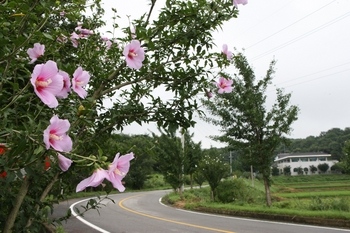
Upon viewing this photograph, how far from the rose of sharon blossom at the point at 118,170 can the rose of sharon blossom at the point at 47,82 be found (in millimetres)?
261

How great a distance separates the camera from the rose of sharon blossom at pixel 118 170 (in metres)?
0.99

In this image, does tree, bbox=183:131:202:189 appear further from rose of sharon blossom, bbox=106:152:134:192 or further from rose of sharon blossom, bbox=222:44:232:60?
rose of sharon blossom, bbox=106:152:134:192

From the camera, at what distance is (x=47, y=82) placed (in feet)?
3.16

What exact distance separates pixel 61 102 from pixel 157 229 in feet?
23.2

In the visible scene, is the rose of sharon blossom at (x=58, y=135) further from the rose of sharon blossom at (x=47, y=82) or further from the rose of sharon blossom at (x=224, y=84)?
the rose of sharon blossom at (x=224, y=84)

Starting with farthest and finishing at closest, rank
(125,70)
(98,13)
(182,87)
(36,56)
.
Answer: (98,13)
(125,70)
(182,87)
(36,56)

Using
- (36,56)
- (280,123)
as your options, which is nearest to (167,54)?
(36,56)

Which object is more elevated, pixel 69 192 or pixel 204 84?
pixel 204 84

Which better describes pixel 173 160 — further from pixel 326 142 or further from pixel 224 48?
pixel 326 142

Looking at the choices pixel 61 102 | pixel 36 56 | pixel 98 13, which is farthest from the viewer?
pixel 98 13

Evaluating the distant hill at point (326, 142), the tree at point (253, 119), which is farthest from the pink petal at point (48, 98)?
the distant hill at point (326, 142)

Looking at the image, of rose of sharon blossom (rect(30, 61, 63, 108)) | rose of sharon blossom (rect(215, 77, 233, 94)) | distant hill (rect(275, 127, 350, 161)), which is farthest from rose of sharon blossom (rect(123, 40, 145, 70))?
distant hill (rect(275, 127, 350, 161))

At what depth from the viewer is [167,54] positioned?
2.15 metres

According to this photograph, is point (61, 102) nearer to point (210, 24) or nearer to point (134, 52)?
point (134, 52)
